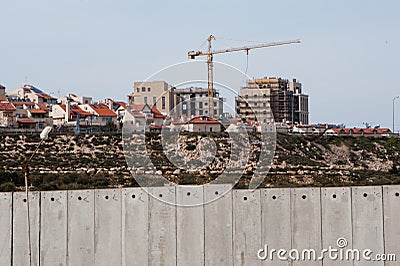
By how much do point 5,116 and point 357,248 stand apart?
6941 centimetres

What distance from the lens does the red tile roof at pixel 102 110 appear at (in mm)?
82819

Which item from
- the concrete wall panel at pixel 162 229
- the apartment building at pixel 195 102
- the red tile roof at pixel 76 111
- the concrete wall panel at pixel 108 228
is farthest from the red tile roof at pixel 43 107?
the concrete wall panel at pixel 162 229

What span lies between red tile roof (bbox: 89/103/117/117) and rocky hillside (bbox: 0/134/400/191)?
24341 mm

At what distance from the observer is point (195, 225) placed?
8023mm

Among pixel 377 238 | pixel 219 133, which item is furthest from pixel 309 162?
pixel 377 238

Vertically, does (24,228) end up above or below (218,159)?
above

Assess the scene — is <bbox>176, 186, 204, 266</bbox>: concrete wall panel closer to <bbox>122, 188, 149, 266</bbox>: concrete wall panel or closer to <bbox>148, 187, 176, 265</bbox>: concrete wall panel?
<bbox>148, 187, 176, 265</bbox>: concrete wall panel

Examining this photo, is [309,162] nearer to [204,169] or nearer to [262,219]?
[204,169]

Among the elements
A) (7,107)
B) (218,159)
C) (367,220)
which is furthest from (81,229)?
(7,107)

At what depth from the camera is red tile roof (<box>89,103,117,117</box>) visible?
82.8 m

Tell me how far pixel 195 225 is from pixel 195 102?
5638mm

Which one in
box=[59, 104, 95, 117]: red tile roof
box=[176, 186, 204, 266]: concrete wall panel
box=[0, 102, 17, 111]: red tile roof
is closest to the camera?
box=[176, 186, 204, 266]: concrete wall panel

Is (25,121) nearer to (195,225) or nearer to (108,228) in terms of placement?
(108,228)

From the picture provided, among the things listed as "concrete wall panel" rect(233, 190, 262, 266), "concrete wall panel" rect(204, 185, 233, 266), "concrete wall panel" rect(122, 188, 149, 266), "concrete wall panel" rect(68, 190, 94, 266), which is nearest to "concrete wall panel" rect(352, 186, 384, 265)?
"concrete wall panel" rect(233, 190, 262, 266)
